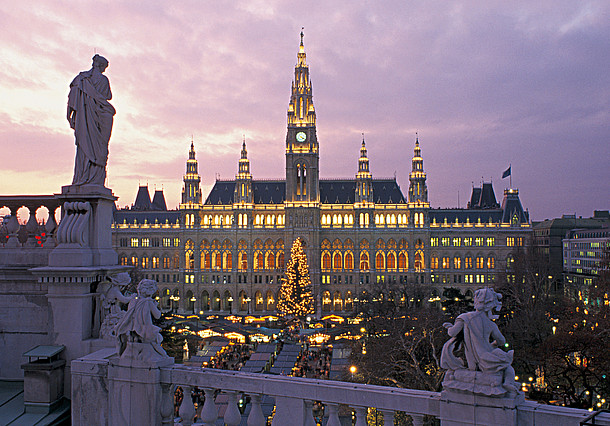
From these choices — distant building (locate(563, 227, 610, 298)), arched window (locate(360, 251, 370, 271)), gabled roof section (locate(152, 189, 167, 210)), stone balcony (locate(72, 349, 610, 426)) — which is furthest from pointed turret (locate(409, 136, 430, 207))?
stone balcony (locate(72, 349, 610, 426))

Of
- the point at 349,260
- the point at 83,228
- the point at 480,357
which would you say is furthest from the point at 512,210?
the point at 480,357

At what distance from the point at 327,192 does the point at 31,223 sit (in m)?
87.0

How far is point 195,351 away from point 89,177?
4164 cm

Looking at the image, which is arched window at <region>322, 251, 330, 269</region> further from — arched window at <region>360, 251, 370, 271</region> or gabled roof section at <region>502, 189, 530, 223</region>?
gabled roof section at <region>502, 189, 530, 223</region>

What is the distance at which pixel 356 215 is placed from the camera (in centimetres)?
9288

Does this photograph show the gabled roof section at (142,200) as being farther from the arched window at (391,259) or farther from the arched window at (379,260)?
the arched window at (391,259)

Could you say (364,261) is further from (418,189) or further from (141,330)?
(141,330)

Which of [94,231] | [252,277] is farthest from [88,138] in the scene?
[252,277]

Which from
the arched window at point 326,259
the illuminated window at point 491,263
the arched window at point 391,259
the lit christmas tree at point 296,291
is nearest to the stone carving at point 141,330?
the lit christmas tree at point 296,291

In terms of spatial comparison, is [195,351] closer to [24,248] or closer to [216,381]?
[24,248]

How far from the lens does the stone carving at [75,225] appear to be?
1055 centimetres

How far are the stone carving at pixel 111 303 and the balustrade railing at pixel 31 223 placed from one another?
1.72 m

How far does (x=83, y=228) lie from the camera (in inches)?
420

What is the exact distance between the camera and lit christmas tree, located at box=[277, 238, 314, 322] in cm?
7750
